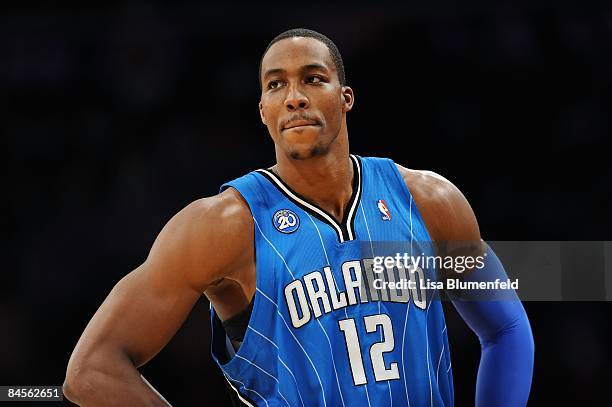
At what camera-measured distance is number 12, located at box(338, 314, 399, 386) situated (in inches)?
72.5

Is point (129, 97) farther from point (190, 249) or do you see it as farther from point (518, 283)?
point (518, 283)

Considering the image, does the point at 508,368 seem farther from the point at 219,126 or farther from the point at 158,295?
the point at 219,126

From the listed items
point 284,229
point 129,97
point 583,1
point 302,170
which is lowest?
point 284,229

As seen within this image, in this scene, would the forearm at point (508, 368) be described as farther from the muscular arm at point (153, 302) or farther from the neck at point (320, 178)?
the muscular arm at point (153, 302)

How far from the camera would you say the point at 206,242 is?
5.93ft

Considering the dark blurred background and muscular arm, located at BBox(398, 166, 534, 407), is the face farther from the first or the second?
Answer: the dark blurred background

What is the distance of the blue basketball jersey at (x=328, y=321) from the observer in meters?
1.83

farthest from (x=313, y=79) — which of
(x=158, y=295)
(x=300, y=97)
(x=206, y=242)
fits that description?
(x=158, y=295)

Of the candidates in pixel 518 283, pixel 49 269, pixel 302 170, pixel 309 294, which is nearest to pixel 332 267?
pixel 309 294

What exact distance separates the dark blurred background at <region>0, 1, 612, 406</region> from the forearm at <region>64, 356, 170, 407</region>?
89 centimetres

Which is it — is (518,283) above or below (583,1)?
below

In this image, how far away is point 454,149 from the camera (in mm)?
2703

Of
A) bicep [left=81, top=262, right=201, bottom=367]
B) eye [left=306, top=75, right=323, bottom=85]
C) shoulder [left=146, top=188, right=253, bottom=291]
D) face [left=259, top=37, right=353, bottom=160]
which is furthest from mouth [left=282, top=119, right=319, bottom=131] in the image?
bicep [left=81, top=262, right=201, bottom=367]

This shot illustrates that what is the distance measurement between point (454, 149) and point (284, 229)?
3.24 ft
